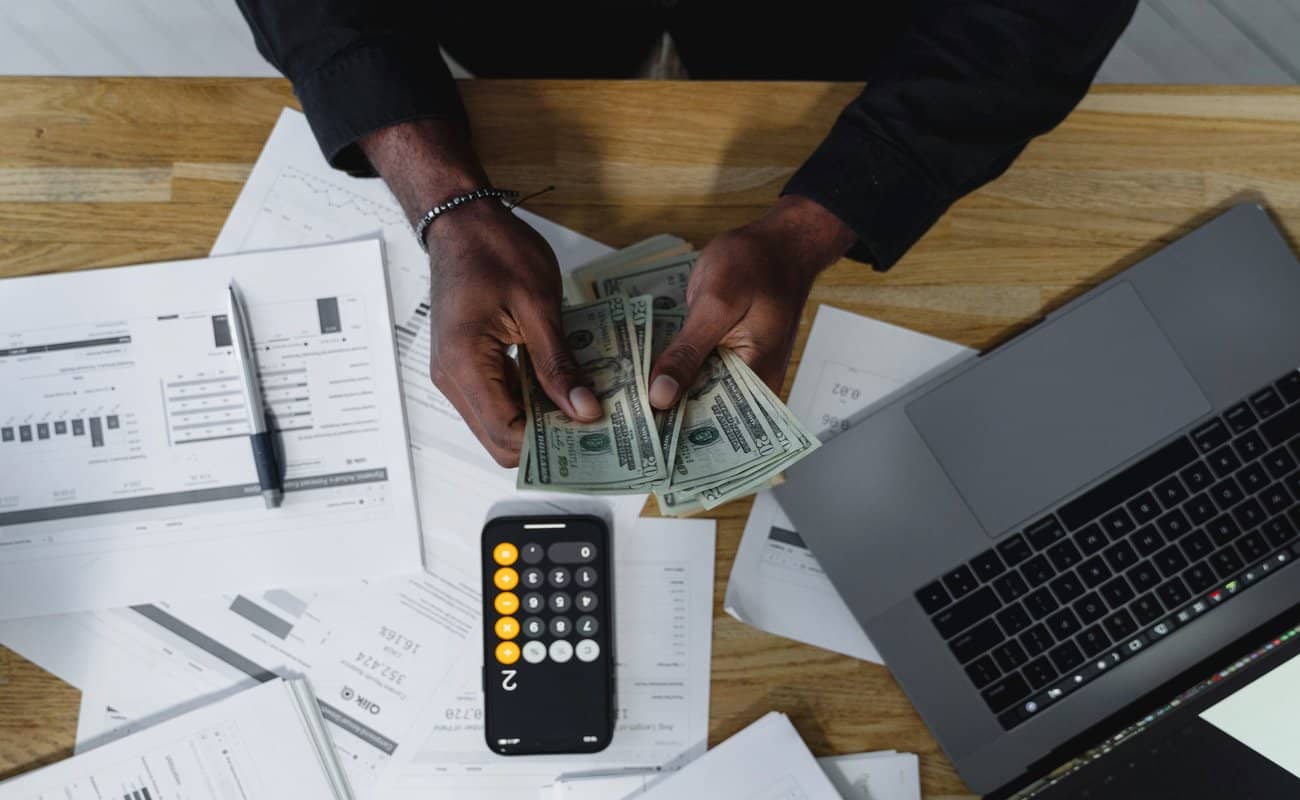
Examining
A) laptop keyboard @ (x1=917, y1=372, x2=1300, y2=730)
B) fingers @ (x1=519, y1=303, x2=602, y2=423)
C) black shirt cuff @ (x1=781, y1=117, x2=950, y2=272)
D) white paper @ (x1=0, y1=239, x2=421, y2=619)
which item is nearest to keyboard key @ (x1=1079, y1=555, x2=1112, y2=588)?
laptop keyboard @ (x1=917, y1=372, x2=1300, y2=730)

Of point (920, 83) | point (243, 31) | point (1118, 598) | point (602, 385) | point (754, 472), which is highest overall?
point (243, 31)

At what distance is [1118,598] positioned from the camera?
80 cm

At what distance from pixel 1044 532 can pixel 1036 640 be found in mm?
91

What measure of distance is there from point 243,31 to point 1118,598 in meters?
1.53

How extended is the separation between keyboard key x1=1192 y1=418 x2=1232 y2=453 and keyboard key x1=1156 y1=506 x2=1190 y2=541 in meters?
0.06

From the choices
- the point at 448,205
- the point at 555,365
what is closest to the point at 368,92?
the point at 448,205

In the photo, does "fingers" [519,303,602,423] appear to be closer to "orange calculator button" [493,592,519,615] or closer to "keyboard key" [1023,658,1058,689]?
"orange calculator button" [493,592,519,615]

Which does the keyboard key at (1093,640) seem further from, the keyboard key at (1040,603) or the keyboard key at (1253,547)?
the keyboard key at (1253,547)

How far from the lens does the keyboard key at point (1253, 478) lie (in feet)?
2.67

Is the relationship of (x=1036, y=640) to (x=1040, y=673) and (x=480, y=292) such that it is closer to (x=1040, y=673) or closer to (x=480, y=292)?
(x=1040, y=673)

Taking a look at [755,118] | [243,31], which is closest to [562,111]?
[755,118]

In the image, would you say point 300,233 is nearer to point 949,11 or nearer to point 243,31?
point 949,11

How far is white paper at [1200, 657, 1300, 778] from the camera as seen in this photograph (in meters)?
0.64

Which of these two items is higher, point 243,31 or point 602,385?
point 243,31
